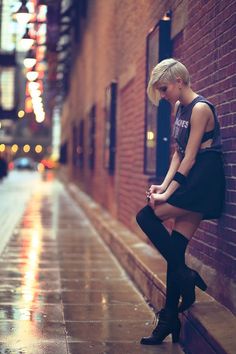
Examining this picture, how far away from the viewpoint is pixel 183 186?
4703 millimetres

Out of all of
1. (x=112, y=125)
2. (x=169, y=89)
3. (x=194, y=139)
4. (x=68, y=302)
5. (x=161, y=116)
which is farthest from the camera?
(x=112, y=125)

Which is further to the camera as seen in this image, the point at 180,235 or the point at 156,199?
the point at 180,235

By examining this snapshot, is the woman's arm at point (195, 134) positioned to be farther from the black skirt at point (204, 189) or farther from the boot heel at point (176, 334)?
the boot heel at point (176, 334)

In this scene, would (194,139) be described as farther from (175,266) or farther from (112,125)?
(112,125)

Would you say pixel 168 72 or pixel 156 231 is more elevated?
pixel 168 72

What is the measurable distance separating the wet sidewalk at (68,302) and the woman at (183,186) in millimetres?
574

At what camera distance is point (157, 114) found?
823 centimetres

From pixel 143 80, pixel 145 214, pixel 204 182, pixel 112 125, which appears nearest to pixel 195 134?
pixel 204 182

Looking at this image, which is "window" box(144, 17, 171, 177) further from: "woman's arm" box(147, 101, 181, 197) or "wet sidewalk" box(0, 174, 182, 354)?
"woman's arm" box(147, 101, 181, 197)

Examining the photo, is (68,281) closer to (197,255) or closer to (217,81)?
(197,255)

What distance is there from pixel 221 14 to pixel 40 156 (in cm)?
13157

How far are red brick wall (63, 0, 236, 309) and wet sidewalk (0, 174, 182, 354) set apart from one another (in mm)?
788

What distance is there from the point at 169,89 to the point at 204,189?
2.24 ft

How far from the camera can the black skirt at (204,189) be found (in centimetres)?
464
